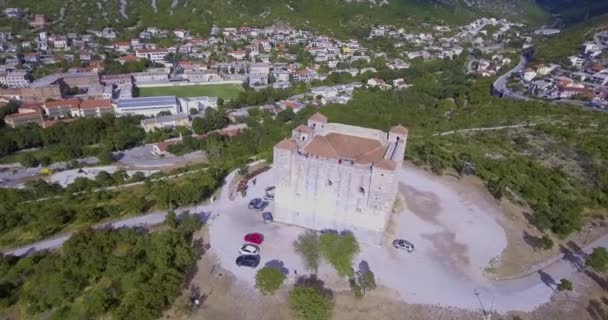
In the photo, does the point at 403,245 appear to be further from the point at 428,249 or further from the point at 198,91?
the point at 198,91

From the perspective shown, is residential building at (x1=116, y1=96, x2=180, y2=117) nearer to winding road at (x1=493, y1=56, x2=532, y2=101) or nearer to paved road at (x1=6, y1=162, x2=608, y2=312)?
paved road at (x1=6, y1=162, x2=608, y2=312)

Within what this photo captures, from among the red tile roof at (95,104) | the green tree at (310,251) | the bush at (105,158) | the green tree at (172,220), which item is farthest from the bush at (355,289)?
the red tile roof at (95,104)

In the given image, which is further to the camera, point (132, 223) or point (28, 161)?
point (28, 161)

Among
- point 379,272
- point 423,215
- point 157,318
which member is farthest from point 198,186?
point 423,215

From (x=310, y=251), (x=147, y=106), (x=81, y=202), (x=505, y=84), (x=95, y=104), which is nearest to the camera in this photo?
(x=310, y=251)

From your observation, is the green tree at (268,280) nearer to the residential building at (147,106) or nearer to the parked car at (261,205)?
the parked car at (261,205)

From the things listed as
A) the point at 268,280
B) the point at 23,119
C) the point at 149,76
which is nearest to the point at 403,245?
the point at 268,280

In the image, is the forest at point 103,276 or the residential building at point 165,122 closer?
the forest at point 103,276
